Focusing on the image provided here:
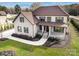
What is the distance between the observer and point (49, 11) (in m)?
2.64

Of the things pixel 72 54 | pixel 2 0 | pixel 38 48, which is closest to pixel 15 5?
pixel 2 0

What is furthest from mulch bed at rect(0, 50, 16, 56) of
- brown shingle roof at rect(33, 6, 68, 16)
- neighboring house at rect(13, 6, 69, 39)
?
brown shingle roof at rect(33, 6, 68, 16)

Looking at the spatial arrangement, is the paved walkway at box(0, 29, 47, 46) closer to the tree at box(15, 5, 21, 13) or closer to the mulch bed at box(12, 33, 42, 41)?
the mulch bed at box(12, 33, 42, 41)

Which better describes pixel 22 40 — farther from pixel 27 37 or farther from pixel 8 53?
pixel 8 53

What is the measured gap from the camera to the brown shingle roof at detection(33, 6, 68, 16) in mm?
2608

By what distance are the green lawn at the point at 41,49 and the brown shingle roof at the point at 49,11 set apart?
227 millimetres

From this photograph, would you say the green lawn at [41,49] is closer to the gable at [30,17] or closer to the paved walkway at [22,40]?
the paved walkway at [22,40]

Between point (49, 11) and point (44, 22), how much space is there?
0.16 meters

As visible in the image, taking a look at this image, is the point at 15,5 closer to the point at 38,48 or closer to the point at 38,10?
the point at 38,10

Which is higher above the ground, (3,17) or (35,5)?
(35,5)

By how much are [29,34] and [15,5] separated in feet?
1.37

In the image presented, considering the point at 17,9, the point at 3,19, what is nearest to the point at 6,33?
the point at 3,19

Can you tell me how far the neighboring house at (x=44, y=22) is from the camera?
2.62 meters

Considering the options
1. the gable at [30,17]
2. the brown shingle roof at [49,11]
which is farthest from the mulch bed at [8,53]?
the brown shingle roof at [49,11]
